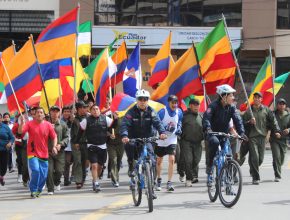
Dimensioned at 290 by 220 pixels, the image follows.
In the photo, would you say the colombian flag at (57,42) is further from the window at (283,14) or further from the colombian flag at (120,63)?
the window at (283,14)

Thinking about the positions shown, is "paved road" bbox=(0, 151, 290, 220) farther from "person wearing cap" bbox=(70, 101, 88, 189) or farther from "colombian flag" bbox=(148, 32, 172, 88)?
"colombian flag" bbox=(148, 32, 172, 88)

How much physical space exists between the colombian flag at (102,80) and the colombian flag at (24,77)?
2611 mm

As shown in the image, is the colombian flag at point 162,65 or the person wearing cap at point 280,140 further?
the colombian flag at point 162,65

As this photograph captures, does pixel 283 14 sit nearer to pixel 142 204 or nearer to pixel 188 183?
pixel 188 183

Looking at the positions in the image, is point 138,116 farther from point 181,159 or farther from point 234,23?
point 234,23

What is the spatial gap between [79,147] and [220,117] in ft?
12.6

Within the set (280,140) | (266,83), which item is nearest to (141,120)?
(280,140)

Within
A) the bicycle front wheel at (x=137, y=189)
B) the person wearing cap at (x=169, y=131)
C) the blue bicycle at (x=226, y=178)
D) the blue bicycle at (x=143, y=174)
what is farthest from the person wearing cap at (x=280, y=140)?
the bicycle front wheel at (x=137, y=189)

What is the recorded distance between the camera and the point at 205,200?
11.0 m

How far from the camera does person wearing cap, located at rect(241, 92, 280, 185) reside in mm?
13555

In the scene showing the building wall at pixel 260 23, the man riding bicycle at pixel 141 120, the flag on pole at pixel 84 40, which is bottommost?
the man riding bicycle at pixel 141 120

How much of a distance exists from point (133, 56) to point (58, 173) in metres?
5.88

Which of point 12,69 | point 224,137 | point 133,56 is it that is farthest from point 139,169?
point 133,56

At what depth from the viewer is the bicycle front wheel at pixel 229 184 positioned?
32.6ft
